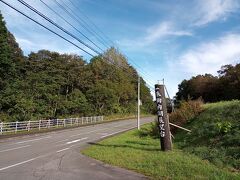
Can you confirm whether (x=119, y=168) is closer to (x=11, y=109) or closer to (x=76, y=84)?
(x=11, y=109)

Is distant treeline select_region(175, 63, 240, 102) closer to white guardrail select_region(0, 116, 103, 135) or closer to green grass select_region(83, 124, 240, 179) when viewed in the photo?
white guardrail select_region(0, 116, 103, 135)

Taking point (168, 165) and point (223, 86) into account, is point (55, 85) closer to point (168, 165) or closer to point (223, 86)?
point (223, 86)

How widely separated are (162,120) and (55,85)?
137 ft

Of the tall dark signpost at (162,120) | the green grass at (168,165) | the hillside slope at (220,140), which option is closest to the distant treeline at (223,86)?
the hillside slope at (220,140)

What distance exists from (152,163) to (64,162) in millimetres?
4099

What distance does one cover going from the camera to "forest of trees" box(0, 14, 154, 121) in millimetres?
45688

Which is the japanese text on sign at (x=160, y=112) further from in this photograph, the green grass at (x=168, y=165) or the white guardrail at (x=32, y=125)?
the white guardrail at (x=32, y=125)

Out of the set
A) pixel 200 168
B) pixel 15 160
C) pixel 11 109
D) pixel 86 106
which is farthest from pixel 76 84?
pixel 200 168

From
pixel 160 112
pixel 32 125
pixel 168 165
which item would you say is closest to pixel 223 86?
pixel 32 125

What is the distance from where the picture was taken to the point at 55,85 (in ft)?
182

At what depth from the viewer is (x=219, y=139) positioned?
594 inches

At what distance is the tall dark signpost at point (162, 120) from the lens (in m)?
15.4

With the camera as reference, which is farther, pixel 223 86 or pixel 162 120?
pixel 223 86

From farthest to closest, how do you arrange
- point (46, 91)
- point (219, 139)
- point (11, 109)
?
1. point (46, 91)
2. point (11, 109)
3. point (219, 139)
